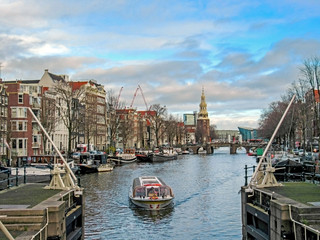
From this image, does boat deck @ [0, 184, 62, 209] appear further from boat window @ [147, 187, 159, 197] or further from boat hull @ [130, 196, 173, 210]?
boat window @ [147, 187, 159, 197]

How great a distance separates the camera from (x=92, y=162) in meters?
87.4

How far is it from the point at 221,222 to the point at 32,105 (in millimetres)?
70971

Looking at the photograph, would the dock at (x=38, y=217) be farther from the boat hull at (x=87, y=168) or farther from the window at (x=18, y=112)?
the window at (x=18, y=112)

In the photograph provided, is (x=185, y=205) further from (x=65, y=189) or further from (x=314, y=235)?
(x=314, y=235)

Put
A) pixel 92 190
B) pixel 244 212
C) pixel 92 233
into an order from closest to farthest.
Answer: pixel 244 212, pixel 92 233, pixel 92 190

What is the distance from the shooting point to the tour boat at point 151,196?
41219mm

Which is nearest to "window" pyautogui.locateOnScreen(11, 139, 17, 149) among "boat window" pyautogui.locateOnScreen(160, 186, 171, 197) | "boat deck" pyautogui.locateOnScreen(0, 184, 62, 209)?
"boat window" pyautogui.locateOnScreen(160, 186, 171, 197)

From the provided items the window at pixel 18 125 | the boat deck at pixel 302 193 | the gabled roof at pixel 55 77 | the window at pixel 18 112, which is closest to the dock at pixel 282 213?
the boat deck at pixel 302 193

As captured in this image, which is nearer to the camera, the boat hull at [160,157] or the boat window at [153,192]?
the boat window at [153,192]

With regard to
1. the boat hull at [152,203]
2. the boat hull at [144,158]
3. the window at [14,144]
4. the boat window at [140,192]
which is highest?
the window at [14,144]

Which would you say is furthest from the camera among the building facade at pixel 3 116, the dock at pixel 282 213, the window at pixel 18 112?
the window at pixel 18 112

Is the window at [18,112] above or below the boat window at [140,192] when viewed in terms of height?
above

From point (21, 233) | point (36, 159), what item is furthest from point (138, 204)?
point (36, 159)

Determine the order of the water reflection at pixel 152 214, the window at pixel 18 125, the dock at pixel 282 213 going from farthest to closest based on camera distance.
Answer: the window at pixel 18 125, the water reflection at pixel 152 214, the dock at pixel 282 213
